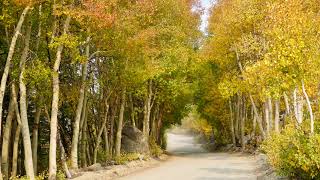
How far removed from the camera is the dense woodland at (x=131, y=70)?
14.0 metres

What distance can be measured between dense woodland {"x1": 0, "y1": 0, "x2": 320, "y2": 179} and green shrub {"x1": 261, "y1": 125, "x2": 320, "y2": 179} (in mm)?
38

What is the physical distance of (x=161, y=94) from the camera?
108ft

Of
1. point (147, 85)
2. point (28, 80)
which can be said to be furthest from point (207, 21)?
point (28, 80)

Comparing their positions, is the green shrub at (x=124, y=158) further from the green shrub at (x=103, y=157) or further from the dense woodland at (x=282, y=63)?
the dense woodland at (x=282, y=63)

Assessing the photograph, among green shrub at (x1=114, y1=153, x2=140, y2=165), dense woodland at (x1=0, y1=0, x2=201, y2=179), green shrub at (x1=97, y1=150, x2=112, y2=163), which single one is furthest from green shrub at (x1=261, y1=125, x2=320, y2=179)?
green shrub at (x1=97, y1=150, x2=112, y2=163)

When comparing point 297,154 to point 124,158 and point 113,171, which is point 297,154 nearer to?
point 113,171

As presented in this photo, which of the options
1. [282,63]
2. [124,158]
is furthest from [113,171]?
[282,63]

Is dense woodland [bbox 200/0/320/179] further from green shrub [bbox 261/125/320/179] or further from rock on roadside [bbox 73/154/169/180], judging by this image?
rock on roadside [bbox 73/154/169/180]

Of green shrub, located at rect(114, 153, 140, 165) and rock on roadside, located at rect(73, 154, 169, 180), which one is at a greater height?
green shrub, located at rect(114, 153, 140, 165)

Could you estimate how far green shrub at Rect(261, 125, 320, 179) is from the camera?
1162 cm

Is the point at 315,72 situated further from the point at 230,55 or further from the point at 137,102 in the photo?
the point at 137,102

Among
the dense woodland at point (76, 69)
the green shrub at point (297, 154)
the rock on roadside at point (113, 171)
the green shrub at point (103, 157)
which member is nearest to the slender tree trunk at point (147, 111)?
the dense woodland at point (76, 69)

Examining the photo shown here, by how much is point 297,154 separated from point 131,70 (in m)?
12.4

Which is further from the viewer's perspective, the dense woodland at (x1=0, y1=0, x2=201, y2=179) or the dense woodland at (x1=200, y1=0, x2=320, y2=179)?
the dense woodland at (x1=0, y1=0, x2=201, y2=179)
